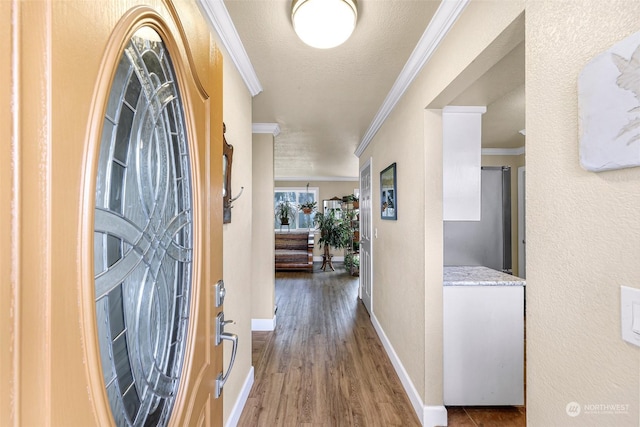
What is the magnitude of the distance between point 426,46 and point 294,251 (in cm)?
563

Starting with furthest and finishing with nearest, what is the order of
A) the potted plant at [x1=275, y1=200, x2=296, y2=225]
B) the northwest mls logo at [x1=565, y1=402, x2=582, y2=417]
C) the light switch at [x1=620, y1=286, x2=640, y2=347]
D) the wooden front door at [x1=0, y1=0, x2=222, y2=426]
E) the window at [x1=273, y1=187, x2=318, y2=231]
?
the window at [x1=273, y1=187, x2=318, y2=231], the potted plant at [x1=275, y1=200, x2=296, y2=225], the northwest mls logo at [x1=565, y1=402, x2=582, y2=417], the light switch at [x1=620, y1=286, x2=640, y2=347], the wooden front door at [x1=0, y1=0, x2=222, y2=426]

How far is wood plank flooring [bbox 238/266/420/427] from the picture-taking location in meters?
1.92

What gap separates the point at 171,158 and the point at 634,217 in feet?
3.77

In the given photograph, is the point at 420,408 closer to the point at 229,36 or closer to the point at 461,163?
the point at 461,163

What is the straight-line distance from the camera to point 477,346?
1949 millimetres

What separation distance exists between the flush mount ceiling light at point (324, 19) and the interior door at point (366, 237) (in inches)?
97.1

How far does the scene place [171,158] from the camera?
763mm

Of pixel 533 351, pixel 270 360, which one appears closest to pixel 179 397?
pixel 533 351

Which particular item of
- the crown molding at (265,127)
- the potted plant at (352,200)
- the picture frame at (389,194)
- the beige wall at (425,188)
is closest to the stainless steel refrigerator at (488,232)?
the picture frame at (389,194)

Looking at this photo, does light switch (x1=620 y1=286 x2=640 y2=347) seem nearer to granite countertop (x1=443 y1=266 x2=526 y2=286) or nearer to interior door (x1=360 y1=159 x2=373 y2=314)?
granite countertop (x1=443 y1=266 x2=526 y2=286)

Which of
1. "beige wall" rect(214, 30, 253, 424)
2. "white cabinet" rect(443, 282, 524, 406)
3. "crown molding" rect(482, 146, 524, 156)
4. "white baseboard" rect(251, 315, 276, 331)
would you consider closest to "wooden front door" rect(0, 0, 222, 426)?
"beige wall" rect(214, 30, 253, 424)

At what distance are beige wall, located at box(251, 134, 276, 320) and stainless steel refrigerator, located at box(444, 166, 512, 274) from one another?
6.89 ft

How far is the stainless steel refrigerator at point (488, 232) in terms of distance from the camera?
3371 mm

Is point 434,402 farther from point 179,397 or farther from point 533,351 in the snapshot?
point 179,397
